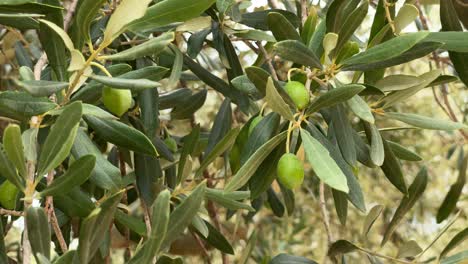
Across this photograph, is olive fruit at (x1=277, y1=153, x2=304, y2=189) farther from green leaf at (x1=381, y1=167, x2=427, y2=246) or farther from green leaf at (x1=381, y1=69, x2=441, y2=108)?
green leaf at (x1=381, y1=167, x2=427, y2=246)

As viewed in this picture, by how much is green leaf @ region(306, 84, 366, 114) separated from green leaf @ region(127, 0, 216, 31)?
20 centimetres

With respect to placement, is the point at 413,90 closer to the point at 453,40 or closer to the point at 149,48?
the point at 453,40

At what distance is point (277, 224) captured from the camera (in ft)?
10.7

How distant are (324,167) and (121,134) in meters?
0.29

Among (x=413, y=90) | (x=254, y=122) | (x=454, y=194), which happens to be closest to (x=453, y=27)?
(x=413, y=90)

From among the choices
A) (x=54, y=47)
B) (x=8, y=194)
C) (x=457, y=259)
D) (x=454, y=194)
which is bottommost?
(x=454, y=194)

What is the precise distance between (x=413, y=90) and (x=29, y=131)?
1.83 feet

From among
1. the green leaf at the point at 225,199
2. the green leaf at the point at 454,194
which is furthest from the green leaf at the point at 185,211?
the green leaf at the point at 454,194

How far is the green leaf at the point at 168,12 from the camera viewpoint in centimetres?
87

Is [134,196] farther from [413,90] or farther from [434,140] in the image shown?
[434,140]

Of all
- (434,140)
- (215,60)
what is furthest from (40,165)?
(434,140)

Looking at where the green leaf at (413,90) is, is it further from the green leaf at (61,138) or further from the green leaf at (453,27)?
the green leaf at (61,138)

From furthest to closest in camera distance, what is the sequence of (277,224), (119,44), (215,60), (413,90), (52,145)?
(277,224), (215,60), (119,44), (413,90), (52,145)

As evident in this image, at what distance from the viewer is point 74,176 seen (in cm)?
84
